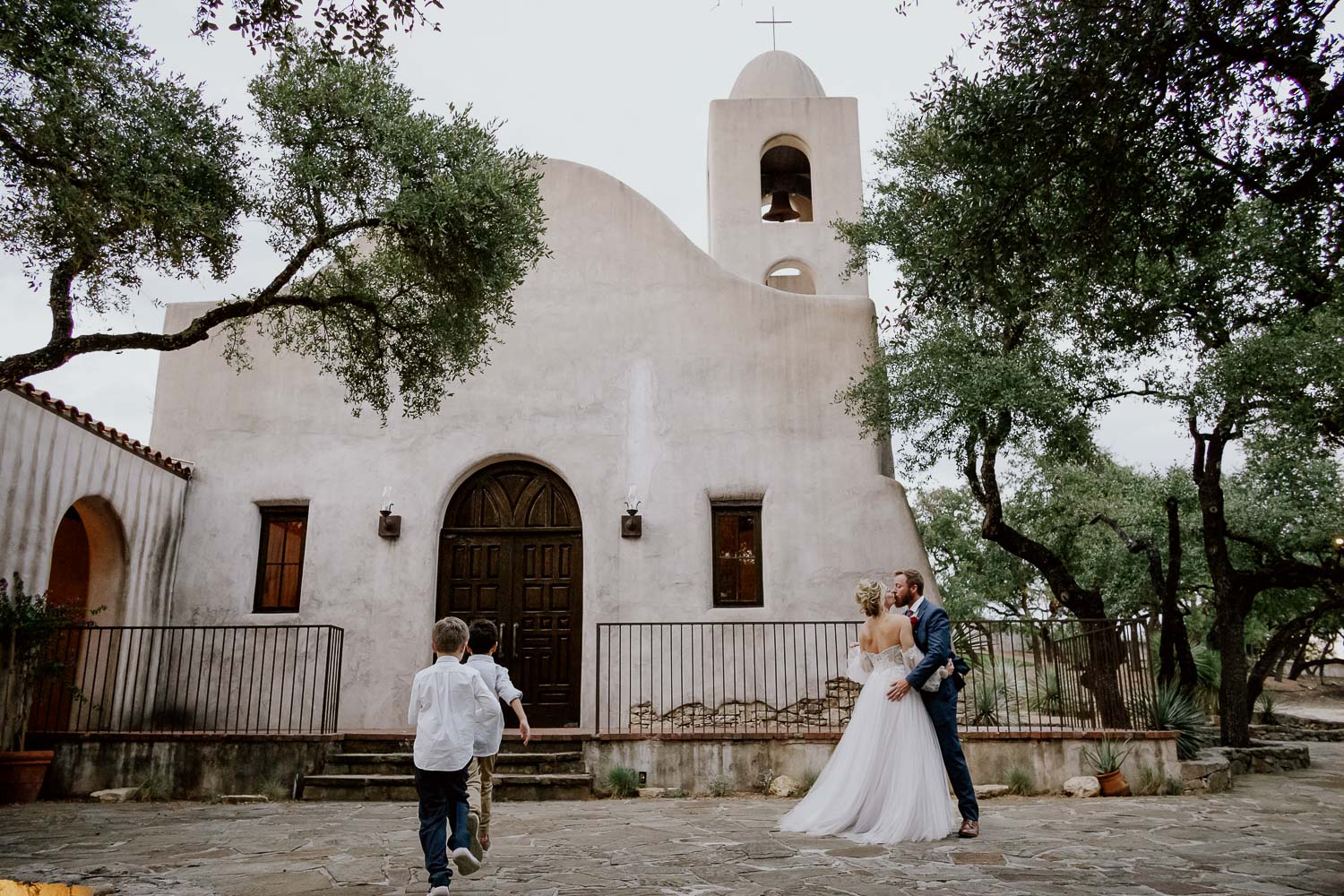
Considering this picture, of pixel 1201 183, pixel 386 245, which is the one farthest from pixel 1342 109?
pixel 386 245

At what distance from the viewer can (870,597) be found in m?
6.73

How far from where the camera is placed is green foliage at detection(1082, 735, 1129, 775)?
888cm

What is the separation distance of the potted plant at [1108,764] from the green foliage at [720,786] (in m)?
3.37

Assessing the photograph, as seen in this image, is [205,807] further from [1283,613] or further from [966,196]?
[1283,613]

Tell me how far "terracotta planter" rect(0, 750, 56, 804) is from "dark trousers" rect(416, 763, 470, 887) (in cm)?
638

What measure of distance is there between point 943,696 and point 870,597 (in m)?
0.82

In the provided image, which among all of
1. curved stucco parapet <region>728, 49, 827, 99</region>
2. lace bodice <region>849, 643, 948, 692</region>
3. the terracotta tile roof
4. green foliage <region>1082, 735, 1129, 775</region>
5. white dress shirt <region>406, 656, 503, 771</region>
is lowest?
green foliage <region>1082, 735, 1129, 775</region>

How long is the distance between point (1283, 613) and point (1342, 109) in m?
15.8

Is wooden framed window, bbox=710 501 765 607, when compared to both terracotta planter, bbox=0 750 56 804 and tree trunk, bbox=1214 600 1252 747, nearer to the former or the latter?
tree trunk, bbox=1214 600 1252 747

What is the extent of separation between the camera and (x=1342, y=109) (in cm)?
548

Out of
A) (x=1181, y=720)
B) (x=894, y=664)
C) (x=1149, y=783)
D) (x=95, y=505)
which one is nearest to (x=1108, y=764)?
(x=1149, y=783)

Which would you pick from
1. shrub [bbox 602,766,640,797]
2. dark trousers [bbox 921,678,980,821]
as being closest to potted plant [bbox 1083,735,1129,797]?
dark trousers [bbox 921,678,980,821]

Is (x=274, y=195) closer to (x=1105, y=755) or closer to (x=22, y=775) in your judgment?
(x=22, y=775)

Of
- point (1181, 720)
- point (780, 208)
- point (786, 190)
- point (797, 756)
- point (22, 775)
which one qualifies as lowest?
point (22, 775)
